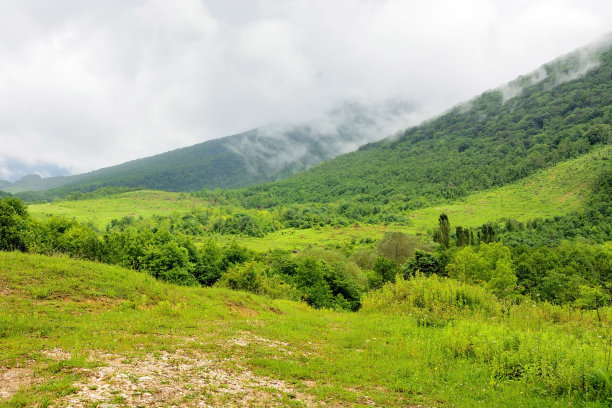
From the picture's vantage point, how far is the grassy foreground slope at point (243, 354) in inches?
289

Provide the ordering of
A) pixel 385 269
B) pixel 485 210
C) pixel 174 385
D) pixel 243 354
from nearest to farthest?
pixel 174 385 < pixel 243 354 < pixel 385 269 < pixel 485 210

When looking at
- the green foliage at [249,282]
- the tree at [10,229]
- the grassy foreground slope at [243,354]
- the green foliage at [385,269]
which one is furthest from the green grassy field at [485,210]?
the grassy foreground slope at [243,354]

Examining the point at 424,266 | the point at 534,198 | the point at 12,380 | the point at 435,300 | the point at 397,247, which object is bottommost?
the point at 534,198

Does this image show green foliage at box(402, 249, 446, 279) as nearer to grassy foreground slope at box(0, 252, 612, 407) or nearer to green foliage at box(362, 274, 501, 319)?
green foliage at box(362, 274, 501, 319)

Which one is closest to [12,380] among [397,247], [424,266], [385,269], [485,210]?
[385,269]

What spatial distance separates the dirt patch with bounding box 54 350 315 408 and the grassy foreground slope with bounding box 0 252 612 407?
44 mm

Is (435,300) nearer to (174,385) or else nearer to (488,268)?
(174,385)

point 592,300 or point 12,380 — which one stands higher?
point 12,380

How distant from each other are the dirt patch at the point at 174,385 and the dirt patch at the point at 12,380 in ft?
3.35

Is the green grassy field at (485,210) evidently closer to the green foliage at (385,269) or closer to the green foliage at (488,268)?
the green foliage at (385,269)

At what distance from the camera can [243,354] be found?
10625 millimetres

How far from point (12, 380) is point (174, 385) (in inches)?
130

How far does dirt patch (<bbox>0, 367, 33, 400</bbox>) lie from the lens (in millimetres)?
6193

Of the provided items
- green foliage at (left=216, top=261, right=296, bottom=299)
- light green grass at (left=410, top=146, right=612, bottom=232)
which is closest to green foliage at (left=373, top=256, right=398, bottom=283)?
Answer: green foliage at (left=216, top=261, right=296, bottom=299)
